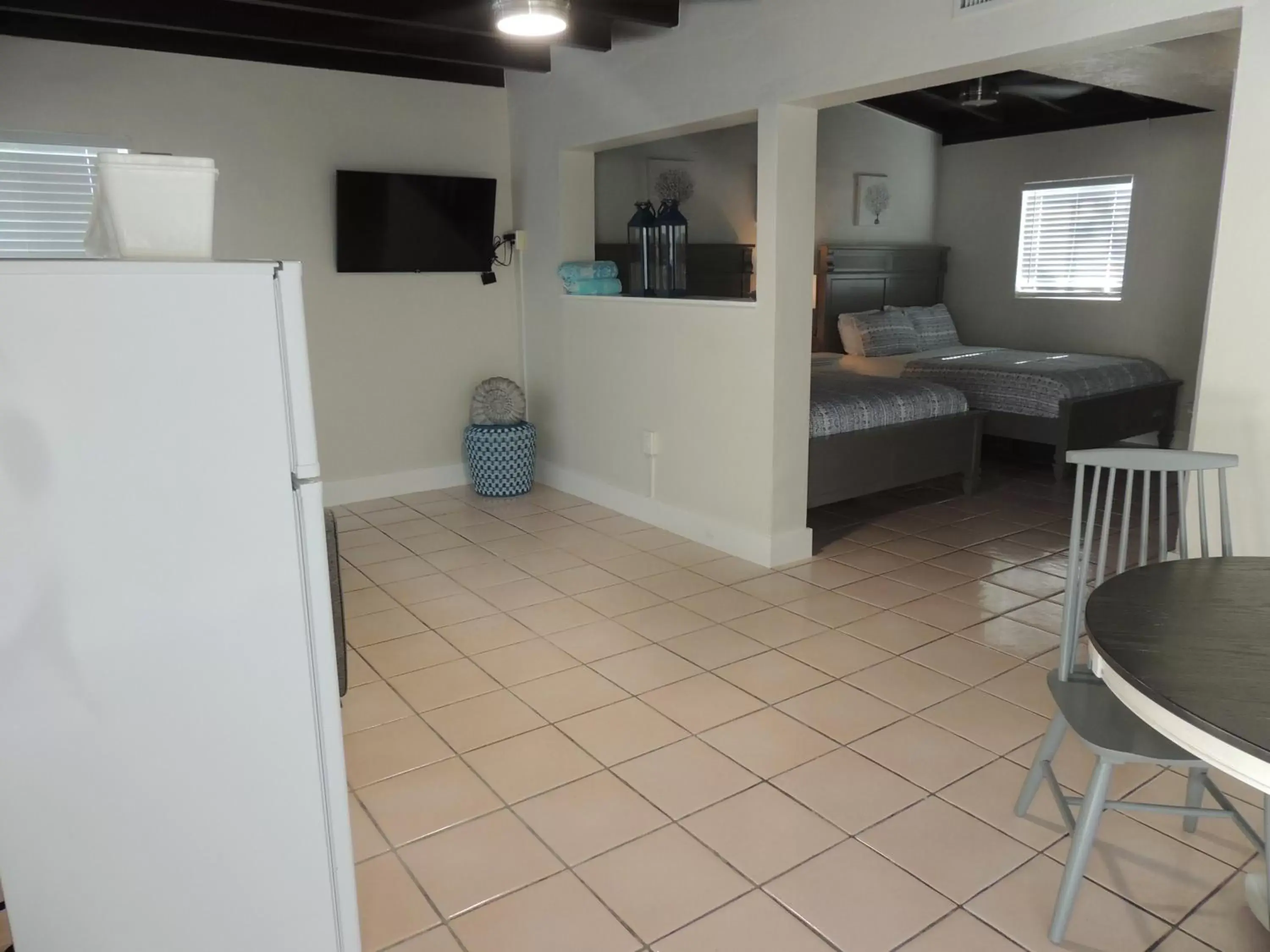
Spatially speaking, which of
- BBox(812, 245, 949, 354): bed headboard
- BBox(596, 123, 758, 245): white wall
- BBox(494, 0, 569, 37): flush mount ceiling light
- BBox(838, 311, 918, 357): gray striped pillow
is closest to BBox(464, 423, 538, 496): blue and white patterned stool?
BBox(596, 123, 758, 245): white wall

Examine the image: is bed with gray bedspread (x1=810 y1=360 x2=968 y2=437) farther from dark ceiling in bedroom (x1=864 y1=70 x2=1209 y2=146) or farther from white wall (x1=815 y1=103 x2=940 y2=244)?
white wall (x1=815 y1=103 x2=940 y2=244)

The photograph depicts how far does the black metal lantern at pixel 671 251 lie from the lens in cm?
468

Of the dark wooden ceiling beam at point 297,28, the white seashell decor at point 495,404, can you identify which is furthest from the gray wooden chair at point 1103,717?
the white seashell decor at point 495,404

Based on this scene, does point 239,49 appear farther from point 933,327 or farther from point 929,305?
point 929,305

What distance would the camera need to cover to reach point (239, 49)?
4398 millimetres

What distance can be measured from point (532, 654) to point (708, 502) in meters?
1.43

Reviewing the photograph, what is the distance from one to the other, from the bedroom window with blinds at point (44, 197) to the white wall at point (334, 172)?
0.38 ft

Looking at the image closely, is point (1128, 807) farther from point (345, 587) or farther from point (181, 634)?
point (345, 587)

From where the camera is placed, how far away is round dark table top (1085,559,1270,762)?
4.10 feet

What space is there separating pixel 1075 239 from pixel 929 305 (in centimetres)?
117

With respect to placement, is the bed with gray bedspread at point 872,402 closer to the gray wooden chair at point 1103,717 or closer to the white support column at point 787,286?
the white support column at point 787,286

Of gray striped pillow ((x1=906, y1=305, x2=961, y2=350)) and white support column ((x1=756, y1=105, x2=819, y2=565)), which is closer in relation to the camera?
white support column ((x1=756, y1=105, x2=819, y2=565))

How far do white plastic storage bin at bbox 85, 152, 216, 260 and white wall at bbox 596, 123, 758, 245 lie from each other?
4.22 metres

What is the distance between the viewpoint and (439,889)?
6.56 ft
